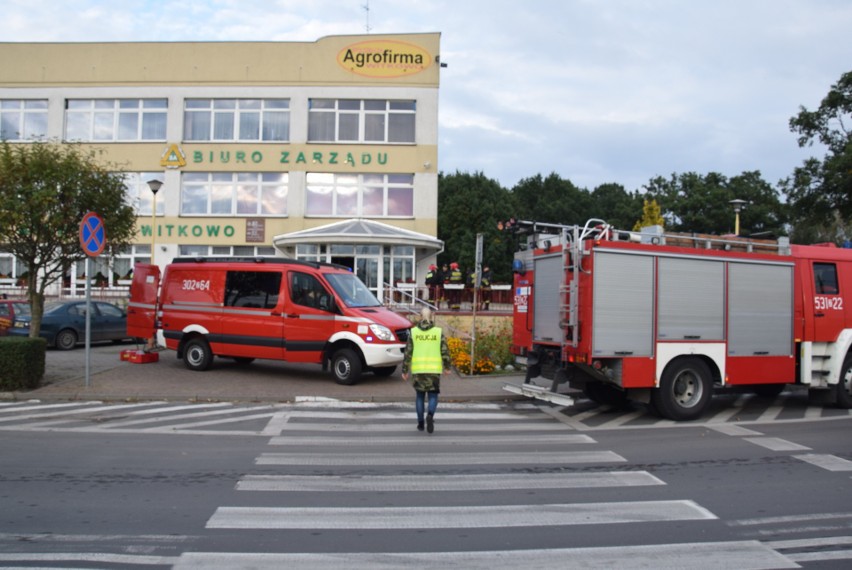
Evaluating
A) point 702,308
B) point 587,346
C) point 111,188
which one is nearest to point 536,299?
point 587,346

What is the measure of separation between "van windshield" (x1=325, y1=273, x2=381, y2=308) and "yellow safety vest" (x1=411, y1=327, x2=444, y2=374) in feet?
14.4

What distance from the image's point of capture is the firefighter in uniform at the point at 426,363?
937cm

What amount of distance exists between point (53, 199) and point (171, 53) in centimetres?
2198

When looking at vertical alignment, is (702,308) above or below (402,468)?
above

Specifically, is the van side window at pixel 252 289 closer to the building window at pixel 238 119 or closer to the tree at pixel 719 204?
the building window at pixel 238 119

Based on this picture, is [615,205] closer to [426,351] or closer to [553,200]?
[553,200]

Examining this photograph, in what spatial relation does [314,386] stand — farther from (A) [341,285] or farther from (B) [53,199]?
(B) [53,199]

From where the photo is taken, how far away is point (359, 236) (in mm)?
28344

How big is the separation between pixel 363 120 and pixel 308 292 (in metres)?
19.4

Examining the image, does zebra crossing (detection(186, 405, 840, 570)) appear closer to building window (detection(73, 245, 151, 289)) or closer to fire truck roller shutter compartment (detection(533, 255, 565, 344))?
fire truck roller shutter compartment (detection(533, 255, 565, 344))

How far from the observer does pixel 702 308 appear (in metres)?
10.5

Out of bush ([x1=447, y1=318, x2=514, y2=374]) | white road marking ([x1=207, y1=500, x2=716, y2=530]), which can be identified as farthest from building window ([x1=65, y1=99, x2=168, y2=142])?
white road marking ([x1=207, y1=500, x2=716, y2=530])

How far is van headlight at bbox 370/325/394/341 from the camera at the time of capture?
13.2 meters

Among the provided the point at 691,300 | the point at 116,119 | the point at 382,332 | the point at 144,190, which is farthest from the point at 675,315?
the point at 116,119
